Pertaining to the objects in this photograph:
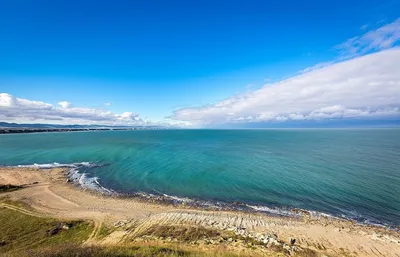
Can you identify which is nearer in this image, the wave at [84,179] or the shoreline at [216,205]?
the shoreline at [216,205]

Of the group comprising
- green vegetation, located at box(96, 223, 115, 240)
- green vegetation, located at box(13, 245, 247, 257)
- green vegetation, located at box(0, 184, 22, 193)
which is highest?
green vegetation, located at box(13, 245, 247, 257)

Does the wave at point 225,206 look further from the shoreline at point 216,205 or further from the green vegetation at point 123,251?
the green vegetation at point 123,251

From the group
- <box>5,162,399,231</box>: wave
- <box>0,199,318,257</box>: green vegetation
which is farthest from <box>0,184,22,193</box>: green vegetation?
<box>0,199,318,257</box>: green vegetation

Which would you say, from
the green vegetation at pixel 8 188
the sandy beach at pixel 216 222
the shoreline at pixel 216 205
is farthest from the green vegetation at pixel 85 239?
the green vegetation at pixel 8 188

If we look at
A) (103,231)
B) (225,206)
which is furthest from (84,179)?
(225,206)

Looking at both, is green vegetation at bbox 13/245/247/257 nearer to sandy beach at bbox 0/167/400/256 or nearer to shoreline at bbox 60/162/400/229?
sandy beach at bbox 0/167/400/256

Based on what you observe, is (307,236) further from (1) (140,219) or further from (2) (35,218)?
(2) (35,218)

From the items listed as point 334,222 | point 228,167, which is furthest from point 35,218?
point 228,167

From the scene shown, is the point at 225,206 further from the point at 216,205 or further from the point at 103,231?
the point at 103,231
